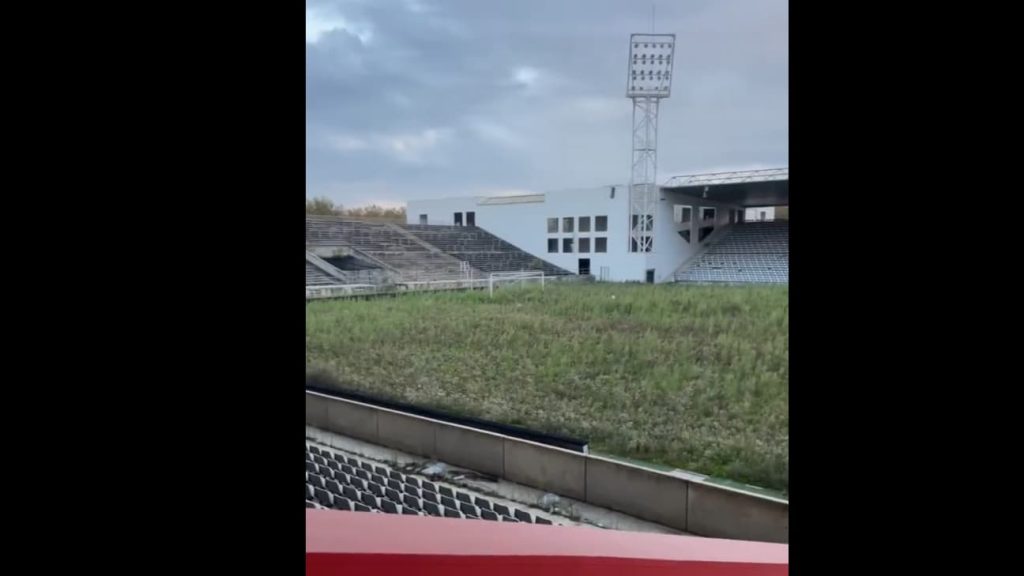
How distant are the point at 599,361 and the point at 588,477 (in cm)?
509

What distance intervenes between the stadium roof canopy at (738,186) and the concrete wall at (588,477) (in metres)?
6.66

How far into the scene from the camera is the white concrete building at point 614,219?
11.5 metres

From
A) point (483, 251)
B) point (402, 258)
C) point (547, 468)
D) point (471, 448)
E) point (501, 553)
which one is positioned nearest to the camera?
point (501, 553)

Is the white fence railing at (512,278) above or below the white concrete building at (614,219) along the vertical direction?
below

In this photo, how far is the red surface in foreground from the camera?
1.29 metres

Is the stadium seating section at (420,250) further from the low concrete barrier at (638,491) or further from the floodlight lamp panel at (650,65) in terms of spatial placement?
the low concrete barrier at (638,491)

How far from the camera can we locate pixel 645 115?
1248 cm

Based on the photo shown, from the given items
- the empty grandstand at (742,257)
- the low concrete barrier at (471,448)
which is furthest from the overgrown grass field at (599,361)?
the low concrete barrier at (471,448)

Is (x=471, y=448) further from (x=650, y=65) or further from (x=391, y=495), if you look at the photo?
(x=650, y=65)

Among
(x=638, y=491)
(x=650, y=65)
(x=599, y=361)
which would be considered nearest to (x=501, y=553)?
(x=638, y=491)

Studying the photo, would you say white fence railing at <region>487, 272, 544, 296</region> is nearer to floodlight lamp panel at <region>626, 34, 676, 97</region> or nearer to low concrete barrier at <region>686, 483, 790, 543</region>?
floodlight lamp panel at <region>626, 34, 676, 97</region>
